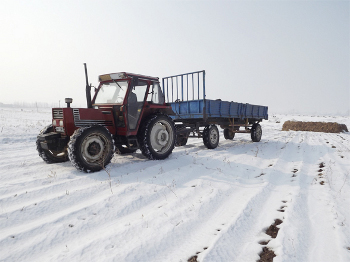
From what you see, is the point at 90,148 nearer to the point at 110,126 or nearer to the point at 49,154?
the point at 110,126

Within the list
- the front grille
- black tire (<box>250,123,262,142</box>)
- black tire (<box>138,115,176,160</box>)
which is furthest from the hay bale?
the front grille

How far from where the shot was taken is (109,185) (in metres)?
3.74

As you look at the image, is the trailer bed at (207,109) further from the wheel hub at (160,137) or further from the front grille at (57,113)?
the front grille at (57,113)

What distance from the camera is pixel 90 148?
4461 mm

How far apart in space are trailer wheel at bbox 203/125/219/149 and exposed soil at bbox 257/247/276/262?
18.8 feet

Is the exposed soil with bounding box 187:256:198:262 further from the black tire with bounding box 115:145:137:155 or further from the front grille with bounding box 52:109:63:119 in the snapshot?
the black tire with bounding box 115:145:137:155

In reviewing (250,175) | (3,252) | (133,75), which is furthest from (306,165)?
(3,252)

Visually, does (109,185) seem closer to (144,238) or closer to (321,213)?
(144,238)

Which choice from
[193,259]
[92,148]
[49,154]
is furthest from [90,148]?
[193,259]

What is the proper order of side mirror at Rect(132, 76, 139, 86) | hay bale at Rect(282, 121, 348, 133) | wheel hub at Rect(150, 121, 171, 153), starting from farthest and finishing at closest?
1. hay bale at Rect(282, 121, 348, 133)
2. wheel hub at Rect(150, 121, 171, 153)
3. side mirror at Rect(132, 76, 139, 86)

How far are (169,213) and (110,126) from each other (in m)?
3.04

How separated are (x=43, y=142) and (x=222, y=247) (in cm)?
406

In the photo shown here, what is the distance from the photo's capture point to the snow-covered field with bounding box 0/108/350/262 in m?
2.10

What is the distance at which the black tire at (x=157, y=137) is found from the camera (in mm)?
5484
